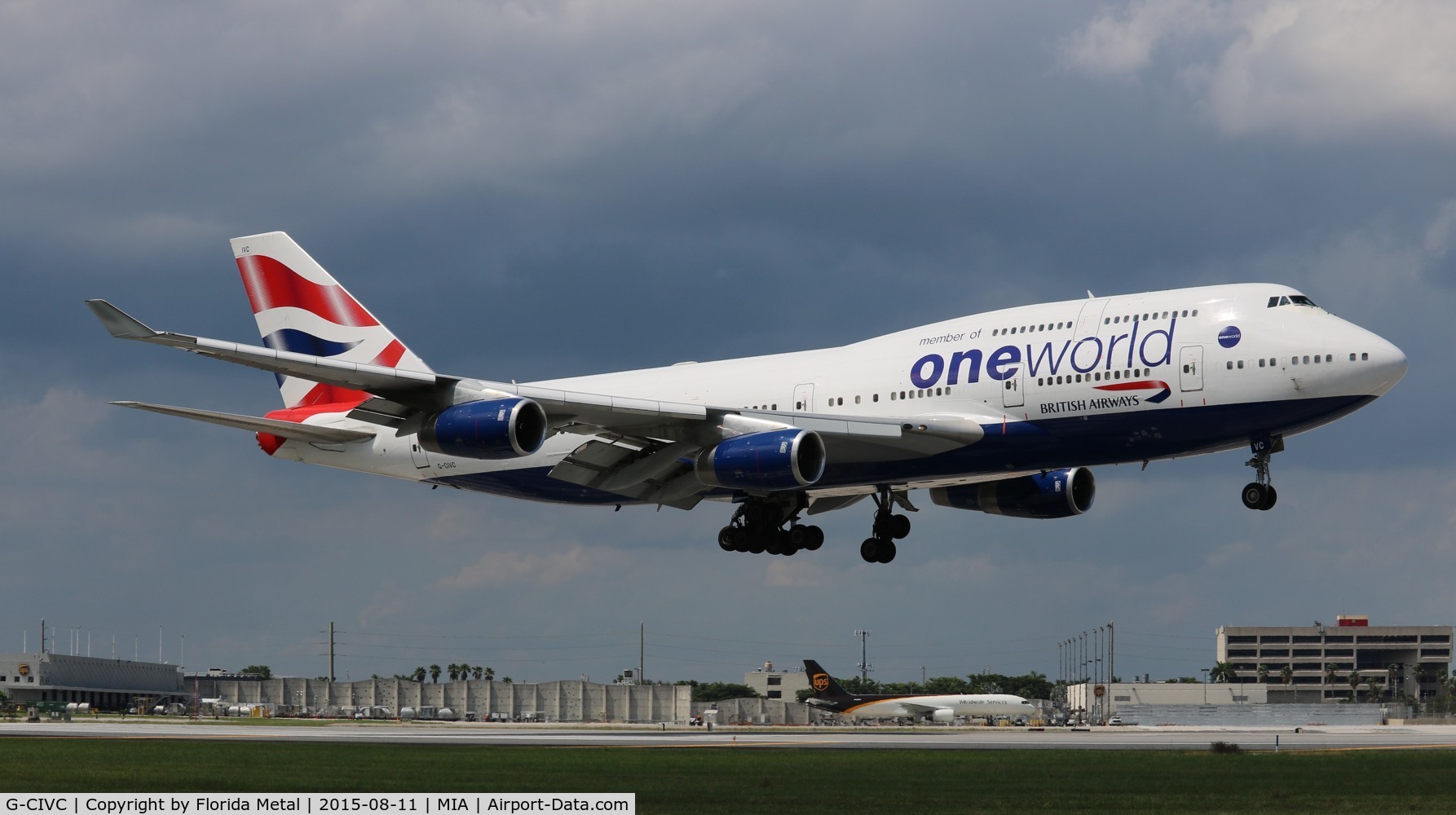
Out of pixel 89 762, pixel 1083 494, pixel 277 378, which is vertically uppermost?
pixel 277 378

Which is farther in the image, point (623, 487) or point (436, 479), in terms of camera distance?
point (436, 479)

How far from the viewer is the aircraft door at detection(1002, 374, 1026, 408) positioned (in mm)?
49562

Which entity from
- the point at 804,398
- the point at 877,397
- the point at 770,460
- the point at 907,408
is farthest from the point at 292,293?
the point at 907,408

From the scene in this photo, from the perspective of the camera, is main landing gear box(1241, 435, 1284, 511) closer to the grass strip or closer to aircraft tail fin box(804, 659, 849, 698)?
Answer: the grass strip

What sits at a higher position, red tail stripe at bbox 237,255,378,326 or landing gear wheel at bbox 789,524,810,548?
red tail stripe at bbox 237,255,378,326

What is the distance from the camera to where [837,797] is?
42656 millimetres

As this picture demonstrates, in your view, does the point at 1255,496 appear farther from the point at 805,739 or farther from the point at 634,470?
the point at 805,739

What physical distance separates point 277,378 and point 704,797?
111ft

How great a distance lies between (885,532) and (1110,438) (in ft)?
46.7

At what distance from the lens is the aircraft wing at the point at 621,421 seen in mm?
47750

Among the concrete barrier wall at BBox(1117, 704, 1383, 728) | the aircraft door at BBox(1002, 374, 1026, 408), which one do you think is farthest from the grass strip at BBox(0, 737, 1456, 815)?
the concrete barrier wall at BBox(1117, 704, 1383, 728)

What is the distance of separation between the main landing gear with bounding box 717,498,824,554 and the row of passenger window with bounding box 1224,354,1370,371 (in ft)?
→ 60.0

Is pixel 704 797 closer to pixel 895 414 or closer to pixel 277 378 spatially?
pixel 895 414

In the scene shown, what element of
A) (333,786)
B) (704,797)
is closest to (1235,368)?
(704,797)
